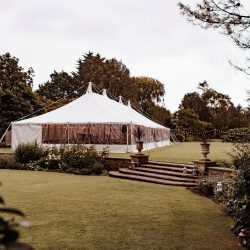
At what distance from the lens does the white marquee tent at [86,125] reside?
68.5 feet

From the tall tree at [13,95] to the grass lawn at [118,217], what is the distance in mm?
19571

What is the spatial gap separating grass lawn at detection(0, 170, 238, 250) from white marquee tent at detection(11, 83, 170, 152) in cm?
976

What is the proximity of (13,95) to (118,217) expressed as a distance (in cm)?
2471

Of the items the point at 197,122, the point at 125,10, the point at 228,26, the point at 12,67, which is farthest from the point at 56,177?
the point at 197,122

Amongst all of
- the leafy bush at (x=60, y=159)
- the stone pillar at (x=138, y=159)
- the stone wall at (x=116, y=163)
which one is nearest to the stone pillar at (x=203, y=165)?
the stone pillar at (x=138, y=159)

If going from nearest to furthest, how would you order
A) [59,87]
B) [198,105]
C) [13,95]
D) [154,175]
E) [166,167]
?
[154,175]
[166,167]
[13,95]
[198,105]
[59,87]

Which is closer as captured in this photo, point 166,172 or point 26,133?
point 166,172

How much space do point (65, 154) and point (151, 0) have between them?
6.99m

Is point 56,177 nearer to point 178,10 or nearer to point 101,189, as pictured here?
point 101,189

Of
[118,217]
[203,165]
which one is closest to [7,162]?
[203,165]

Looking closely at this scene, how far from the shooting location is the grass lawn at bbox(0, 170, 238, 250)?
Result: 5531 millimetres

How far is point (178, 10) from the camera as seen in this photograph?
8.24 m

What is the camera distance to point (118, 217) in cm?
705

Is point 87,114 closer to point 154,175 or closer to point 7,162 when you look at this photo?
point 7,162
